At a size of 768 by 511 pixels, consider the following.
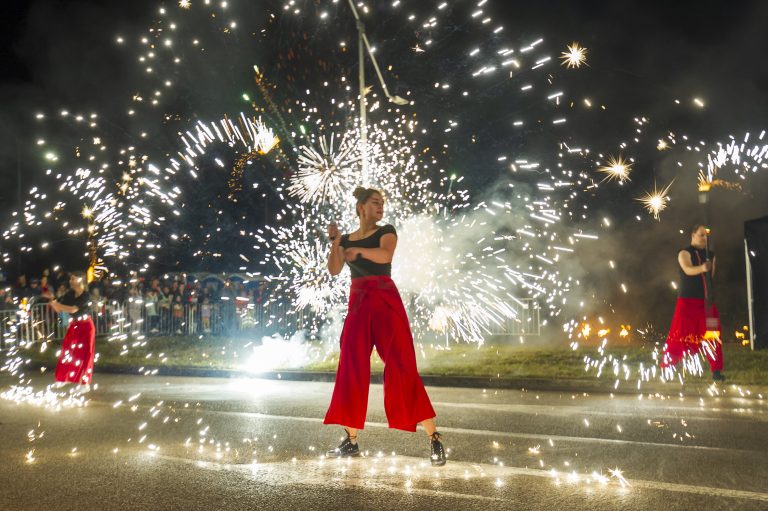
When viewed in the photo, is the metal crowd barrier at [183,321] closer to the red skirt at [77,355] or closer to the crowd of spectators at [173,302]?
the crowd of spectators at [173,302]

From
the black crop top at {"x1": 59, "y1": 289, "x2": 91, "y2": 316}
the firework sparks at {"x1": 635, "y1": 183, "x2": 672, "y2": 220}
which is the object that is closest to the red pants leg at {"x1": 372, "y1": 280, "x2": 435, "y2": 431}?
the black crop top at {"x1": 59, "y1": 289, "x2": 91, "y2": 316}

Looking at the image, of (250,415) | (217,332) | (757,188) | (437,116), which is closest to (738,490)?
(250,415)

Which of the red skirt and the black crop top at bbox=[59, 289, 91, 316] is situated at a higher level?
the black crop top at bbox=[59, 289, 91, 316]

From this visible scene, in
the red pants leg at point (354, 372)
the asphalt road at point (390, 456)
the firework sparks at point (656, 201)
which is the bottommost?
the asphalt road at point (390, 456)

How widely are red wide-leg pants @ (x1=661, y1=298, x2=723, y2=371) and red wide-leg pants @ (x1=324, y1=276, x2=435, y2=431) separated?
5813 mm

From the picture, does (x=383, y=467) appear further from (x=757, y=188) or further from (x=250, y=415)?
(x=757, y=188)

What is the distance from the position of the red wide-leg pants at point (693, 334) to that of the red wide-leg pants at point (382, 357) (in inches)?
229

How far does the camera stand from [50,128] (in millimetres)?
27156

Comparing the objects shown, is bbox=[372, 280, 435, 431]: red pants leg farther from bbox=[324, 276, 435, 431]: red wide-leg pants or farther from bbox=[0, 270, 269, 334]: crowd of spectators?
bbox=[0, 270, 269, 334]: crowd of spectators

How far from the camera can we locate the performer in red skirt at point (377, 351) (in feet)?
20.0

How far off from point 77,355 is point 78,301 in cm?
72

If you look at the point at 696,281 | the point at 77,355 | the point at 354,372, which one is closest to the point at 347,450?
the point at 354,372

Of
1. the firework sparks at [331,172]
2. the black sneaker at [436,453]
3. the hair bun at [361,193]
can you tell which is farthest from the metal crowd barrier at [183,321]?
the black sneaker at [436,453]

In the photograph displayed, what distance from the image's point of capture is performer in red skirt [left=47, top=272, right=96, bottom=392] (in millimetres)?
10914
